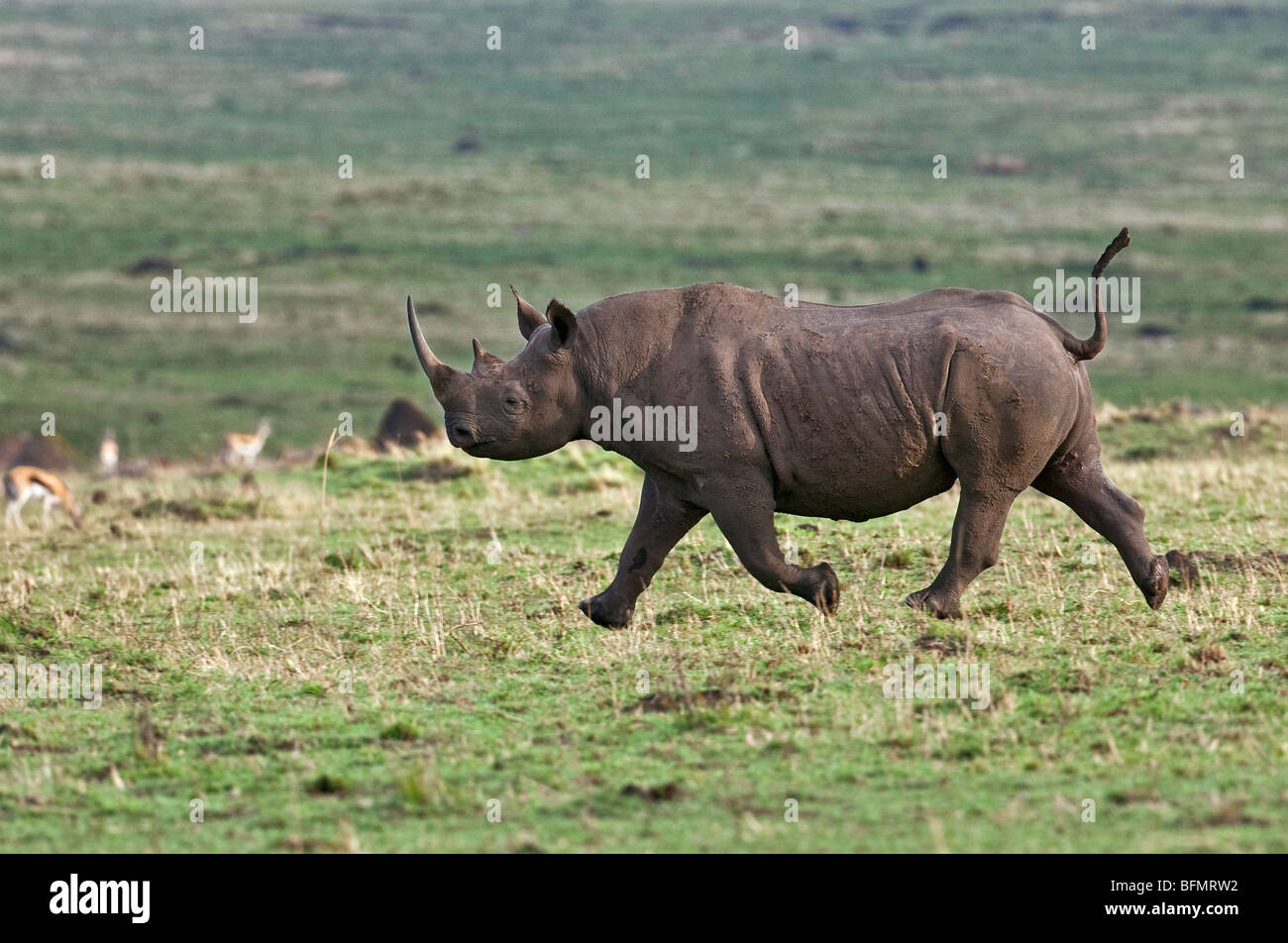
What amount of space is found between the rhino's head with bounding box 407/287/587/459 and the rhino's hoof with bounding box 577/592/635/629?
41.1 inches

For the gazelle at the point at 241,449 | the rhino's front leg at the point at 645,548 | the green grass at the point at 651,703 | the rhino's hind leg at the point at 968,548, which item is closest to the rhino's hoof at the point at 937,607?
the rhino's hind leg at the point at 968,548

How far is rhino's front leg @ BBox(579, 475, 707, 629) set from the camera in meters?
11.2

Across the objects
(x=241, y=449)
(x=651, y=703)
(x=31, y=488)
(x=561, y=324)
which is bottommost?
(x=651, y=703)

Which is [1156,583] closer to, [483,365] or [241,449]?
[483,365]

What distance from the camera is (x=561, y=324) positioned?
1082 cm

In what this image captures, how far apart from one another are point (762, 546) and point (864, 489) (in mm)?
669

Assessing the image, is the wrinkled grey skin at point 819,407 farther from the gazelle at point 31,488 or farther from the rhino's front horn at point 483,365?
the gazelle at point 31,488

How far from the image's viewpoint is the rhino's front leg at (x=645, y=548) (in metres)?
11.2

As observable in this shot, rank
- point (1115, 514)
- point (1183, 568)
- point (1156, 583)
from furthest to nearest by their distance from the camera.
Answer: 1. point (1183, 568)
2. point (1115, 514)
3. point (1156, 583)

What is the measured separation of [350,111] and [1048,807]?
80.5 meters

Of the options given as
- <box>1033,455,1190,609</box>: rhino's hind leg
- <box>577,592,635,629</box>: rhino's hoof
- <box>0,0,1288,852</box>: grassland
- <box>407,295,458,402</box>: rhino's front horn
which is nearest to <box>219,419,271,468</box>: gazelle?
<box>0,0,1288,852</box>: grassland

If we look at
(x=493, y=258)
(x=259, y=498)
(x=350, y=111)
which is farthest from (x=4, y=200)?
(x=259, y=498)

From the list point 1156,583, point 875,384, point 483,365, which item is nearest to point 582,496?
point 483,365

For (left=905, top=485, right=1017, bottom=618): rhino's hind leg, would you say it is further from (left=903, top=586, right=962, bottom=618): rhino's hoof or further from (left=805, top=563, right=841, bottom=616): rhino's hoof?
(left=805, top=563, right=841, bottom=616): rhino's hoof
